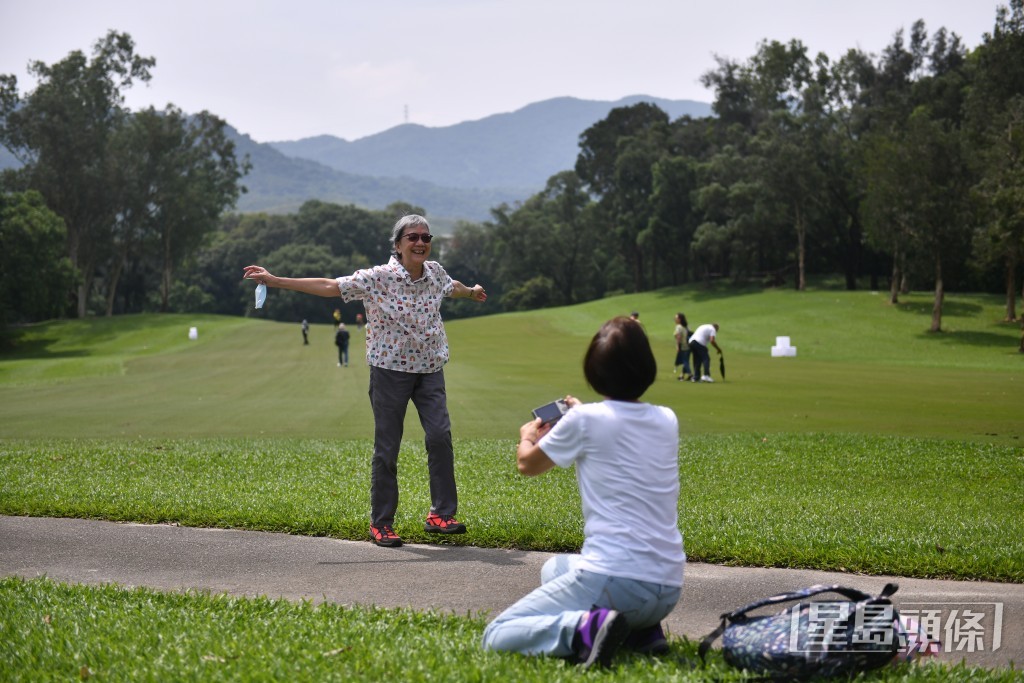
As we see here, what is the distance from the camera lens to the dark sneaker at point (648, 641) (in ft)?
16.5

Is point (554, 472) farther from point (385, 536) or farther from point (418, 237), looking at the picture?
point (418, 237)

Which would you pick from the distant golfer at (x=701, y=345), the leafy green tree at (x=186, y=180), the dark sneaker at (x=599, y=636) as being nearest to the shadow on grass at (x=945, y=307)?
the distant golfer at (x=701, y=345)

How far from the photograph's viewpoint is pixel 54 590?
20.8ft

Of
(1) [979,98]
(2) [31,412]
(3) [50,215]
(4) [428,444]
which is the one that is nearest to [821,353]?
(1) [979,98]

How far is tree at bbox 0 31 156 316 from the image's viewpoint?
77.4 meters

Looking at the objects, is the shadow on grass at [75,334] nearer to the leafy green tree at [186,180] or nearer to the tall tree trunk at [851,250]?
the leafy green tree at [186,180]

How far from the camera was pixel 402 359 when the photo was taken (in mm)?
8109

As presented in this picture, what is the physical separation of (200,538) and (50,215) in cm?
6773

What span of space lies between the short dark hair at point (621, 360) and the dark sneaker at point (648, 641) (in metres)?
1.18

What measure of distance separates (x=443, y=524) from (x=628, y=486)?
3520 millimetres

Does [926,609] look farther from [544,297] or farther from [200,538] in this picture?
[544,297]

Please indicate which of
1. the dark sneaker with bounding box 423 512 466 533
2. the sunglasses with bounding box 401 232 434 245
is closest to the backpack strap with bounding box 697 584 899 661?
the dark sneaker with bounding box 423 512 466 533

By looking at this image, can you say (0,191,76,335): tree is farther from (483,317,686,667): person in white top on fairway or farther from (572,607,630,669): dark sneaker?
(572,607,630,669): dark sneaker

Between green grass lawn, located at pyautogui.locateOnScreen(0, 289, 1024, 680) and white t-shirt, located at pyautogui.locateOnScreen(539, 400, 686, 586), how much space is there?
50cm
